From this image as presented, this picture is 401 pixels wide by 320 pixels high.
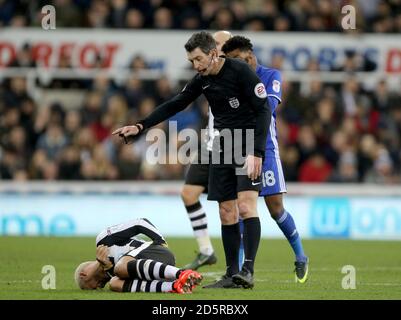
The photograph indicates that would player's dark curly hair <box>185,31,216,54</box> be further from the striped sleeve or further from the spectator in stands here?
the spectator in stands

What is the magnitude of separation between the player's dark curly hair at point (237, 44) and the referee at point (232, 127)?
2.49 ft

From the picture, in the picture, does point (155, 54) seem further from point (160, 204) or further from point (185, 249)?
point (185, 249)

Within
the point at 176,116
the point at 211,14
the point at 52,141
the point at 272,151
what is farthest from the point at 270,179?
the point at 211,14

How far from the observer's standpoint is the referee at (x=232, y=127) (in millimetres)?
9750

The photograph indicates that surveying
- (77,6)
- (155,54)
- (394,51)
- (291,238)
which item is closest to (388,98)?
(394,51)

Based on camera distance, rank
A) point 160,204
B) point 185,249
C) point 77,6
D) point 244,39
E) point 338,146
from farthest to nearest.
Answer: point 77,6 < point 338,146 < point 160,204 < point 185,249 < point 244,39

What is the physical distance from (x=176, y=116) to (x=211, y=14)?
8.15 ft

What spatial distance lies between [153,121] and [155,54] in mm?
10395

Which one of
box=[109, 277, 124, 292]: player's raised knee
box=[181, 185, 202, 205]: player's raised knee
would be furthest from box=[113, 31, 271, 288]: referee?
box=[181, 185, 202, 205]: player's raised knee

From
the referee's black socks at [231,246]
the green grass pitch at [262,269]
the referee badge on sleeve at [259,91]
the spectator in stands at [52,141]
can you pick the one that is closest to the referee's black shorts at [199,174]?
the green grass pitch at [262,269]

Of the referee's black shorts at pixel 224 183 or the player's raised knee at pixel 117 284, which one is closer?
the player's raised knee at pixel 117 284

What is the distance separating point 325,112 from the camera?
19.5 metres

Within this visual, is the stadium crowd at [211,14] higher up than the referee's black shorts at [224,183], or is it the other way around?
the stadium crowd at [211,14]

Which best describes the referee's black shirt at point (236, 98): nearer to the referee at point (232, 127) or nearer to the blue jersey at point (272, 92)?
the referee at point (232, 127)
